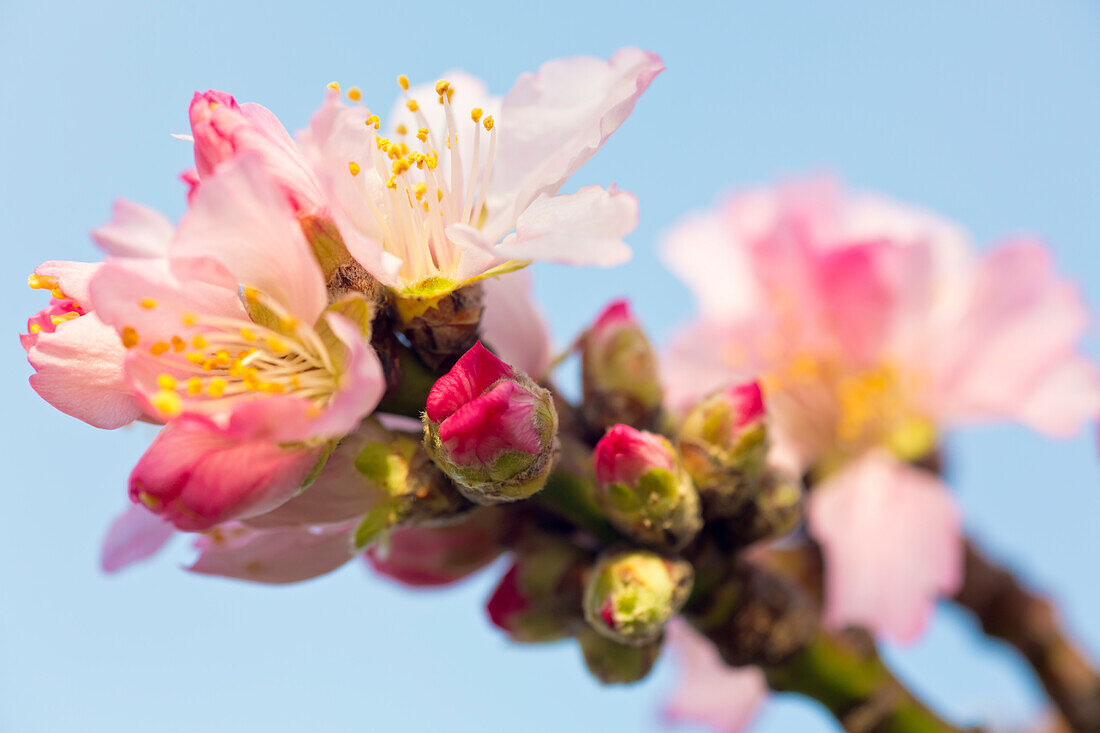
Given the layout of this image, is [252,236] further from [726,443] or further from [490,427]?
[726,443]

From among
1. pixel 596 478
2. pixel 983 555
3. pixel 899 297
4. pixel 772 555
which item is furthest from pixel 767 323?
pixel 596 478

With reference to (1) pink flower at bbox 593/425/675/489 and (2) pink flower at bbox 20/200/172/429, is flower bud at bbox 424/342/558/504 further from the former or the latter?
(2) pink flower at bbox 20/200/172/429

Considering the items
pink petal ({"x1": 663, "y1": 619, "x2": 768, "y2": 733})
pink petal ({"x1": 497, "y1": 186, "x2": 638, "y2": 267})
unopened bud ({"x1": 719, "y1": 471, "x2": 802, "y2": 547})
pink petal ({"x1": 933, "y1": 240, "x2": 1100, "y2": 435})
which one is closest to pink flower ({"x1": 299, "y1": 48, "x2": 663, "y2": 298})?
pink petal ({"x1": 497, "y1": 186, "x2": 638, "y2": 267})

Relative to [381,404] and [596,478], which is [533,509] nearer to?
[596,478]

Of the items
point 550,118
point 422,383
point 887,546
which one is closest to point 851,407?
point 887,546

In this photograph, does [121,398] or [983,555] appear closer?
[121,398]

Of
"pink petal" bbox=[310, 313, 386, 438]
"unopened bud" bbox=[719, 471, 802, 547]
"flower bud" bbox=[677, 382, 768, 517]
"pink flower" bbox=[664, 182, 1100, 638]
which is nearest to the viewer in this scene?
"pink petal" bbox=[310, 313, 386, 438]

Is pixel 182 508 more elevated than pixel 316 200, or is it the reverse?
pixel 316 200
